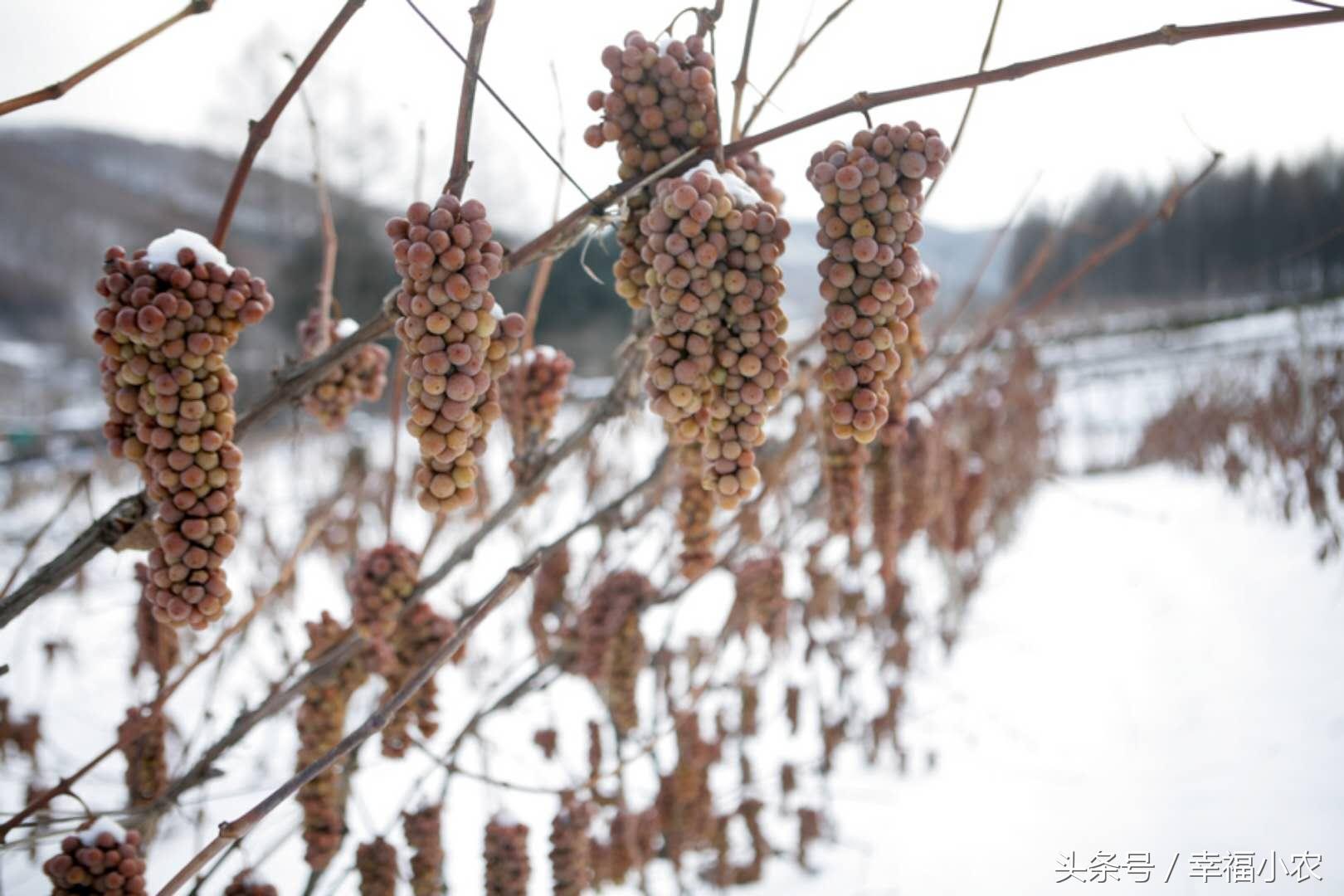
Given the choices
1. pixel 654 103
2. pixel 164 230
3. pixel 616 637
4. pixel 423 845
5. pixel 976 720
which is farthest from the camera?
pixel 164 230

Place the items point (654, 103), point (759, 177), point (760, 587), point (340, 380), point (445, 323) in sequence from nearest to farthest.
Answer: point (445, 323) < point (654, 103) < point (759, 177) < point (340, 380) < point (760, 587)

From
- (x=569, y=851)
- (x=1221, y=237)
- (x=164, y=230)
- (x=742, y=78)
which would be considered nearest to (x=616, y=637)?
(x=569, y=851)

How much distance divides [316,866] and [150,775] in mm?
224

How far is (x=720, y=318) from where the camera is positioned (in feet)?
1.68

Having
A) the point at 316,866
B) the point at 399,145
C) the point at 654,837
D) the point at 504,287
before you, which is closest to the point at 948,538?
the point at 654,837

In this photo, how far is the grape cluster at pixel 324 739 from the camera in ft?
2.76

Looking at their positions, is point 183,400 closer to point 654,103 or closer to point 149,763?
point 654,103

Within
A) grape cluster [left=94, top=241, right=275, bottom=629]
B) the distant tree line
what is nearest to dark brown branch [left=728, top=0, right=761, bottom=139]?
grape cluster [left=94, top=241, right=275, bottom=629]

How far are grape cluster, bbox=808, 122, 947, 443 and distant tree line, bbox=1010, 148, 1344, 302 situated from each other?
3.83ft

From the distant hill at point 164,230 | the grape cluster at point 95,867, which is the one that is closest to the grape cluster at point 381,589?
the grape cluster at point 95,867

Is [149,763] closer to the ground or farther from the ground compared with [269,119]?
closer to the ground

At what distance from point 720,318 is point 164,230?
4659mm

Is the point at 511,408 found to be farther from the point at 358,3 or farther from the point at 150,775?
the point at 150,775

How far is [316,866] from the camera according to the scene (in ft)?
2.87
